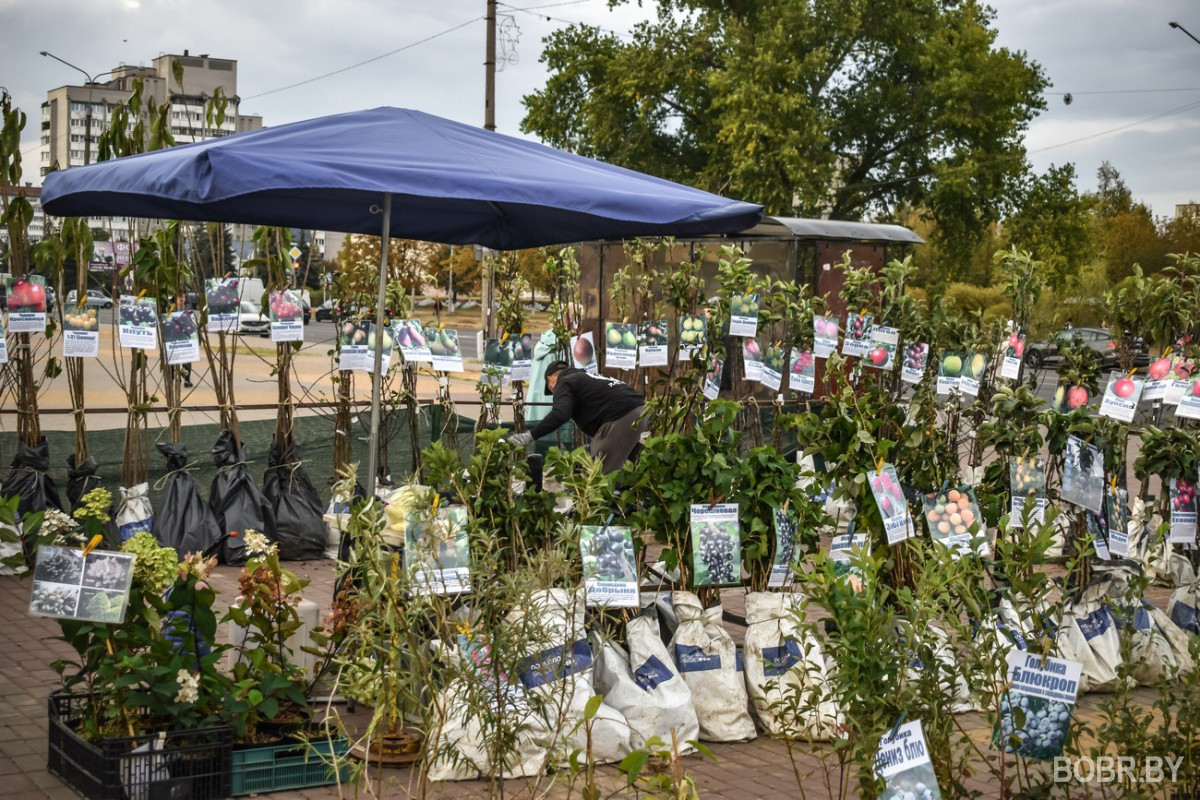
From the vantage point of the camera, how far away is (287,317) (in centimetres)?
789

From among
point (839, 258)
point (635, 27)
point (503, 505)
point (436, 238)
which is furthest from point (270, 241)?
point (635, 27)

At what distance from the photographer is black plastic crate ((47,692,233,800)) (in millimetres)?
3904

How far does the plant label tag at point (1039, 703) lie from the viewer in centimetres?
361

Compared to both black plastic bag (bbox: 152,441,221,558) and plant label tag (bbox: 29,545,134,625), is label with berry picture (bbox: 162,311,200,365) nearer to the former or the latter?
black plastic bag (bbox: 152,441,221,558)

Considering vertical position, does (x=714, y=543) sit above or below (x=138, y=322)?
below

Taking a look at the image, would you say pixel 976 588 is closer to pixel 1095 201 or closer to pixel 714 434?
pixel 714 434

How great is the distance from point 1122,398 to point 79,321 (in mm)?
6017

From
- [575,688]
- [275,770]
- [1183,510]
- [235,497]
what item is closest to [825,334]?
[1183,510]

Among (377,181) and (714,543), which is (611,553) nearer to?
(714,543)

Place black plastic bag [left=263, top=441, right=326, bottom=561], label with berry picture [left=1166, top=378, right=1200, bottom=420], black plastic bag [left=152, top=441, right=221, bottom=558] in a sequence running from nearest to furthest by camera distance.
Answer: label with berry picture [left=1166, top=378, right=1200, bottom=420], black plastic bag [left=152, top=441, right=221, bottom=558], black plastic bag [left=263, top=441, right=326, bottom=561]

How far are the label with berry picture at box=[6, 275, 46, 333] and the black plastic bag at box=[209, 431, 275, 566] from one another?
1350 millimetres

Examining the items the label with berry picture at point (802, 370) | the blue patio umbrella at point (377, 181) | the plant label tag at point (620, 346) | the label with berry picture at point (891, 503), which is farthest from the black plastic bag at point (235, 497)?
the label with berry picture at point (891, 503)

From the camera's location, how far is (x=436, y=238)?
21.6ft

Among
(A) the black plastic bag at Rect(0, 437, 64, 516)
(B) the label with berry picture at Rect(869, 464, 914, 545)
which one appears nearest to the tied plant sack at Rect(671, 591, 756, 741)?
(B) the label with berry picture at Rect(869, 464, 914, 545)
